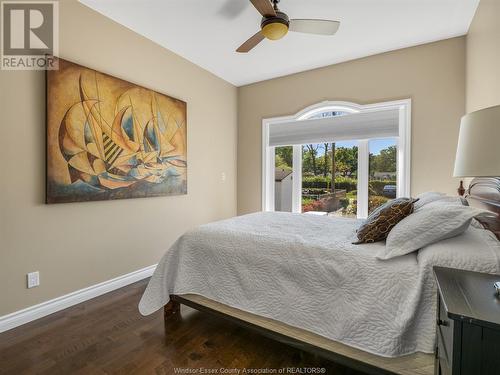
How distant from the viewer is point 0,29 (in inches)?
76.9

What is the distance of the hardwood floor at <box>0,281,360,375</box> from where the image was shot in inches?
62.9

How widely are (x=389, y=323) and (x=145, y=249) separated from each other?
2595 mm

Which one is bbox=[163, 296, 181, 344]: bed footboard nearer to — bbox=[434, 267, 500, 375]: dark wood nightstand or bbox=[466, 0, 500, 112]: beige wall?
bbox=[434, 267, 500, 375]: dark wood nightstand

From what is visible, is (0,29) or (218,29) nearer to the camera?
(0,29)

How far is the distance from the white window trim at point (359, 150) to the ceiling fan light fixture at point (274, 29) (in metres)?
1.77

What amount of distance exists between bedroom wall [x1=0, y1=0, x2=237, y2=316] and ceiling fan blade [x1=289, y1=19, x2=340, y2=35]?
69.5 inches

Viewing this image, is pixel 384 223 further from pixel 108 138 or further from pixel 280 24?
pixel 108 138

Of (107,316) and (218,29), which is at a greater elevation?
(218,29)

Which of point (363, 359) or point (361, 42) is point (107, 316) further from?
point (361, 42)

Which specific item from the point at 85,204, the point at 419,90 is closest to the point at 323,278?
the point at 85,204

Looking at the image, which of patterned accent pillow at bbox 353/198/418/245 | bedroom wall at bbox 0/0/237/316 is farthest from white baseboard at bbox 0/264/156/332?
patterned accent pillow at bbox 353/198/418/245

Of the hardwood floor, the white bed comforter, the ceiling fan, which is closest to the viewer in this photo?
the white bed comforter

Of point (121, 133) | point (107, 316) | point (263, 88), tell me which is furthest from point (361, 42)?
point (107, 316)

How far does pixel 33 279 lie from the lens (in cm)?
212
